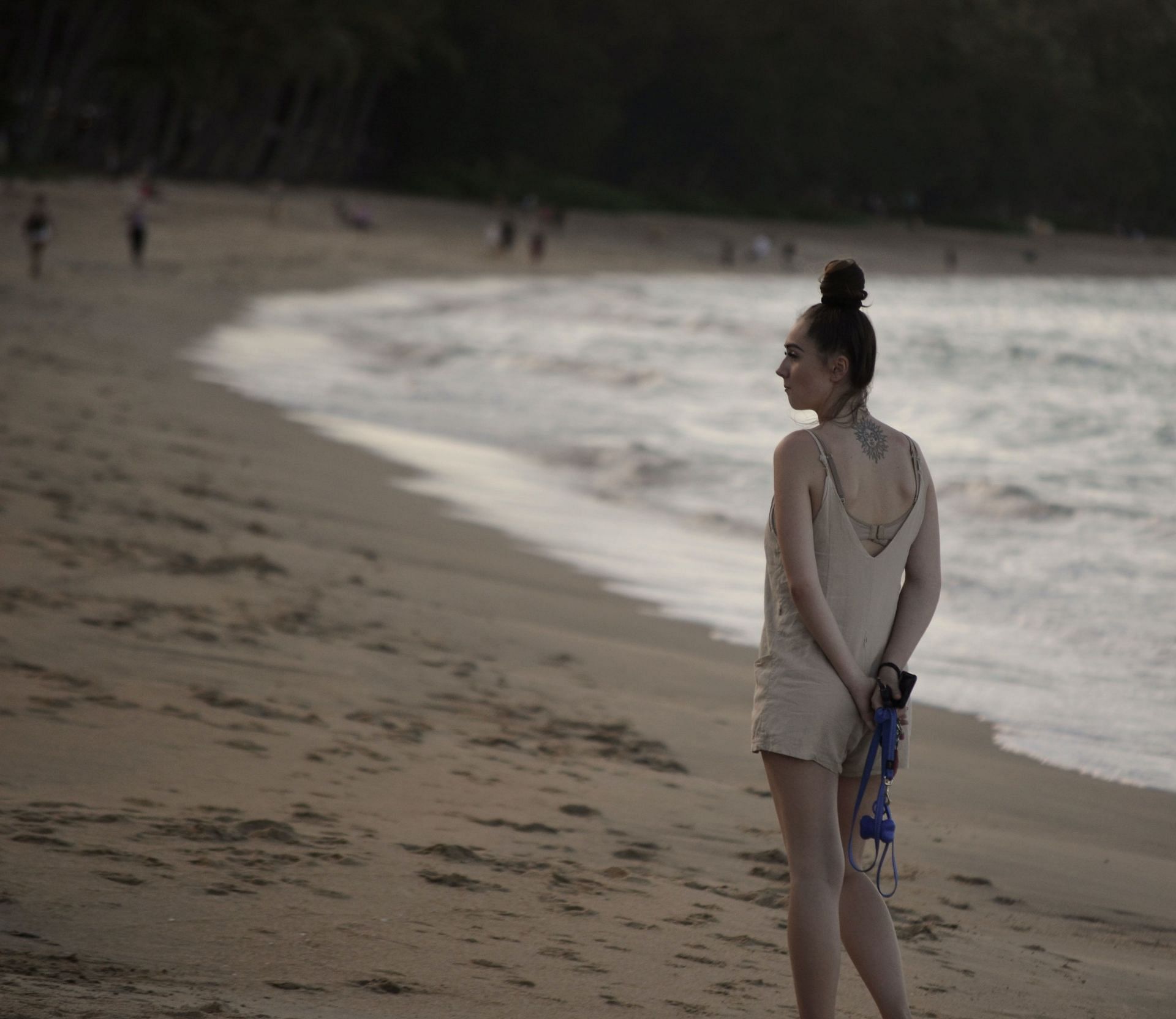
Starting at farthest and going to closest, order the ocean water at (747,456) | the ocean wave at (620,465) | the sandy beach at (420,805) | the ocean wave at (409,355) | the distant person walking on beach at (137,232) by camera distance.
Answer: the distant person walking on beach at (137,232)
the ocean wave at (409,355)
the ocean wave at (620,465)
the ocean water at (747,456)
the sandy beach at (420,805)

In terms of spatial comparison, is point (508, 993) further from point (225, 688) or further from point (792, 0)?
point (792, 0)

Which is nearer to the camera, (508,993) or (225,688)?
(508,993)

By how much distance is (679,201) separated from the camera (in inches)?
3388

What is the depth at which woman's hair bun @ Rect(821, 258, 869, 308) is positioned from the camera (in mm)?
3053

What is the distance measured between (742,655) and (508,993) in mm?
4045

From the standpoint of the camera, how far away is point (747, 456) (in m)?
15.1

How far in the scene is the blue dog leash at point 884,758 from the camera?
9.86 ft

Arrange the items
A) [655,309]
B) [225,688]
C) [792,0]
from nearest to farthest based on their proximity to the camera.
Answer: [225,688] < [655,309] < [792,0]

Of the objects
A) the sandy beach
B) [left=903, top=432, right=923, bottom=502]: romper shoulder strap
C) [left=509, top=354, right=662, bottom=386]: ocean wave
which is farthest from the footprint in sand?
[left=509, top=354, right=662, bottom=386]: ocean wave

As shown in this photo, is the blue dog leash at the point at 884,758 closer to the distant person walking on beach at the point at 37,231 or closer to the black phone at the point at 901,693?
the black phone at the point at 901,693

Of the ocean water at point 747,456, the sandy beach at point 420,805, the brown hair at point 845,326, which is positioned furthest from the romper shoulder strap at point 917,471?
the ocean water at point 747,456

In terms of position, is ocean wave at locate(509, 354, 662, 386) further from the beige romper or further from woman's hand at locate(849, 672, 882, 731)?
woman's hand at locate(849, 672, 882, 731)

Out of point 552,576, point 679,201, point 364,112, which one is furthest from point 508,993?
point 679,201

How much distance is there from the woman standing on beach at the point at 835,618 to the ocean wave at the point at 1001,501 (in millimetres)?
9773
